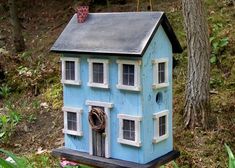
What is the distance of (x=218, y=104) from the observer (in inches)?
203

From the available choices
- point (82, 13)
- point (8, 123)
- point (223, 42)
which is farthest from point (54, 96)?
point (82, 13)

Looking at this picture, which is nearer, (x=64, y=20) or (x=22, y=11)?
(x=64, y=20)

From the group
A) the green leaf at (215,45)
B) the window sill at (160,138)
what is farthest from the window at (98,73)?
the green leaf at (215,45)

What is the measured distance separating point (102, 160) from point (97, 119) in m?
0.23

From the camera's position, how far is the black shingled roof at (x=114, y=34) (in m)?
2.33

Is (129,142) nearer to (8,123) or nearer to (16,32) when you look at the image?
(8,123)

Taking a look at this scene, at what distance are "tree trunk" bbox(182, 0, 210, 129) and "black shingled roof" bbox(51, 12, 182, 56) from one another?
6.47 feet

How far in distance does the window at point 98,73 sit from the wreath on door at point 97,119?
0.15 metres

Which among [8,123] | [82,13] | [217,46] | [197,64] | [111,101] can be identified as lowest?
[8,123]

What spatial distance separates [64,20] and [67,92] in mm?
6389

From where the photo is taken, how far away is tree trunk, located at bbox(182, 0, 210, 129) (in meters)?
4.59

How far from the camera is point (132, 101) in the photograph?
235 cm

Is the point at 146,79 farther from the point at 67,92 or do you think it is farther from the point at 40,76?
the point at 40,76

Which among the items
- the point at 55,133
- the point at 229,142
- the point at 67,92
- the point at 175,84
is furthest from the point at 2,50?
the point at 67,92
